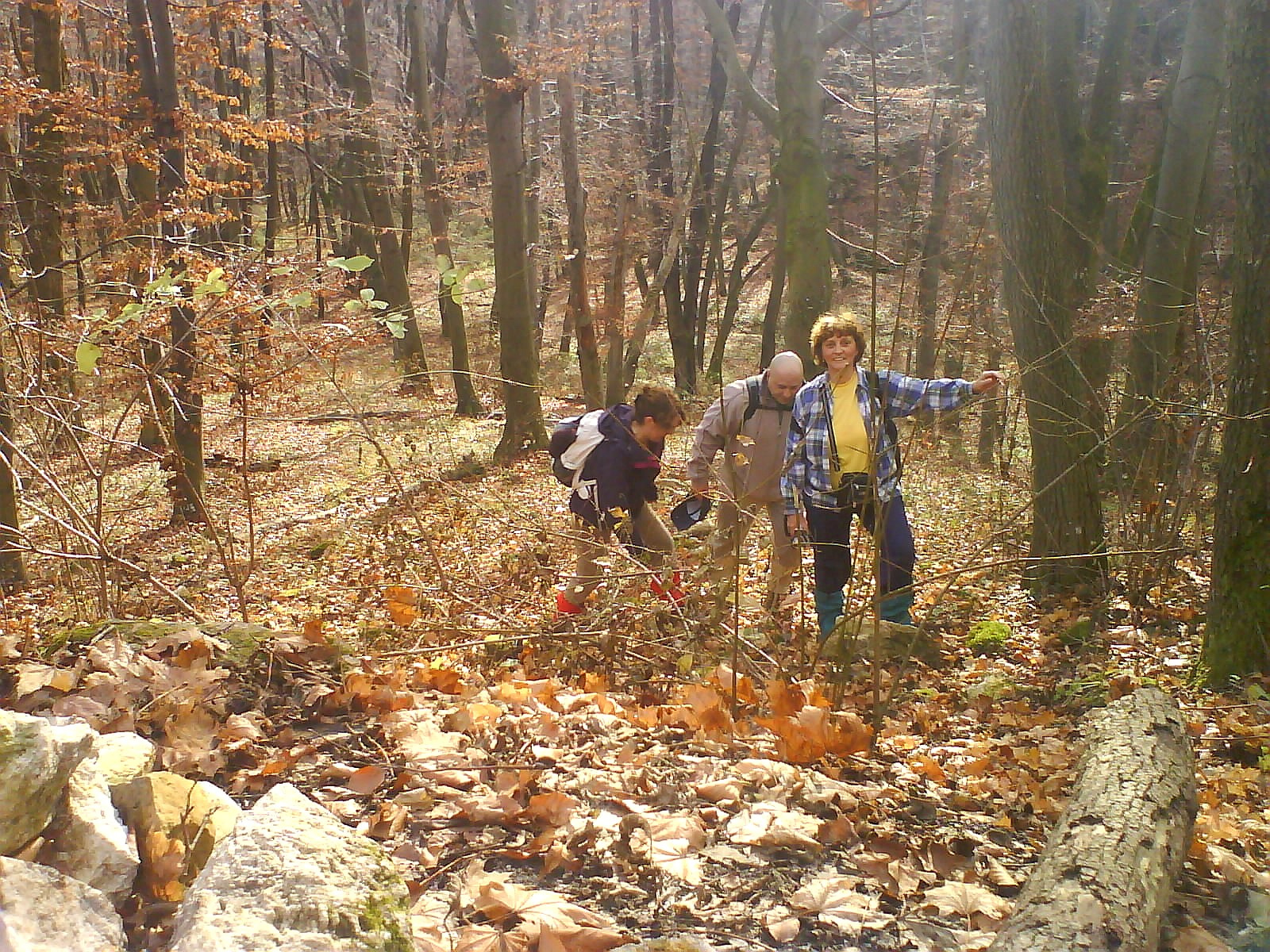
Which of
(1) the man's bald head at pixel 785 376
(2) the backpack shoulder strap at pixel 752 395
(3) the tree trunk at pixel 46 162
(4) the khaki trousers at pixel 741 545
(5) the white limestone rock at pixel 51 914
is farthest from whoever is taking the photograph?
(3) the tree trunk at pixel 46 162

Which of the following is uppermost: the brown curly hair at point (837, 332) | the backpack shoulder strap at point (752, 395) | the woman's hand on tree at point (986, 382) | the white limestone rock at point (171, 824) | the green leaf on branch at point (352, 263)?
the green leaf on branch at point (352, 263)

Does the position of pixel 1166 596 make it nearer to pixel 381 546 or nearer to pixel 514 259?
pixel 381 546

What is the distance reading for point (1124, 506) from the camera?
584 cm

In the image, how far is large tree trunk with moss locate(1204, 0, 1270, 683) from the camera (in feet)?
12.4

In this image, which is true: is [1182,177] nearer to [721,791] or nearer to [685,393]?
[721,791]

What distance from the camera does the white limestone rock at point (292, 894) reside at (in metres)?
1.86

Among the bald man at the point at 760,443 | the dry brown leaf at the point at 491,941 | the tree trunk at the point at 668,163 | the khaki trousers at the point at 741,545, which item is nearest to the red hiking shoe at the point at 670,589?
the khaki trousers at the point at 741,545

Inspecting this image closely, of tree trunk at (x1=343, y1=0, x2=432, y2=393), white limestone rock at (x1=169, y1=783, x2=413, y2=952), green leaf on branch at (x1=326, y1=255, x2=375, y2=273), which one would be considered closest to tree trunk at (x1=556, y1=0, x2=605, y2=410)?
tree trunk at (x1=343, y1=0, x2=432, y2=393)

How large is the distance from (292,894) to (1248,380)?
3794mm

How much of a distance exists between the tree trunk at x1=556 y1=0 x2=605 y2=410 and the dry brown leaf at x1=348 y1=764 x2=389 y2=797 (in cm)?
1083

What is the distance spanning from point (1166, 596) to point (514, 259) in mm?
9550

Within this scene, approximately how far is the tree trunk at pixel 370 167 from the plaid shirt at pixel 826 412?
11773 mm

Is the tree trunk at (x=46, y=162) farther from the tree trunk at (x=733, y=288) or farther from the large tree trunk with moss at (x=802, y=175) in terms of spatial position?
the tree trunk at (x=733, y=288)

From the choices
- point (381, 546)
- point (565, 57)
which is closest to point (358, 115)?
point (565, 57)
